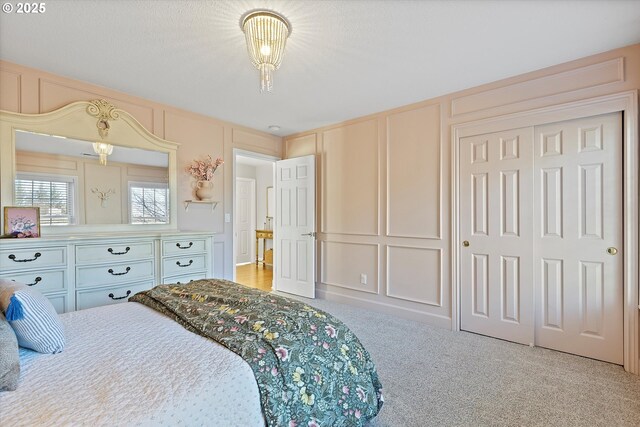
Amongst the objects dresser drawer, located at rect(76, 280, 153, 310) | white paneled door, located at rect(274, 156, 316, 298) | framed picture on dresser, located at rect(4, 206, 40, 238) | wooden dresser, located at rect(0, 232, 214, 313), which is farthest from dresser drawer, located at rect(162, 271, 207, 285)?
white paneled door, located at rect(274, 156, 316, 298)

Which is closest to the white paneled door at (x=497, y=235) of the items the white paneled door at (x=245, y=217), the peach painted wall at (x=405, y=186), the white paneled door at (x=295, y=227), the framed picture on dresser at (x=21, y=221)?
the peach painted wall at (x=405, y=186)

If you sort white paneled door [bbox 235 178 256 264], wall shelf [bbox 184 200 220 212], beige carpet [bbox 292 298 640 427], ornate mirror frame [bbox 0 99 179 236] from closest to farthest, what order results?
beige carpet [bbox 292 298 640 427] < ornate mirror frame [bbox 0 99 179 236] < wall shelf [bbox 184 200 220 212] < white paneled door [bbox 235 178 256 264]

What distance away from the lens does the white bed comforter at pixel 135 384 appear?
Answer: 857mm

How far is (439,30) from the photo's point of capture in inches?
82.1

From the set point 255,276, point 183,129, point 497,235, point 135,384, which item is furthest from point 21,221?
point 497,235

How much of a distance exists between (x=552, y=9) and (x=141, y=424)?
112 inches

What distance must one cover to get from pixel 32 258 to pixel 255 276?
375 centimetres

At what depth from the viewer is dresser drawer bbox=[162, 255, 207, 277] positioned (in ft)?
9.66

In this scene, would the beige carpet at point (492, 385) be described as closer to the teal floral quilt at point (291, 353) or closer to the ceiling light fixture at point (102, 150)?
the teal floral quilt at point (291, 353)

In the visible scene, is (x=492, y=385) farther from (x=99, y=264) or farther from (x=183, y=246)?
(x=99, y=264)

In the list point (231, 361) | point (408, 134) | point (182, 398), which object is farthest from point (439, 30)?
point (182, 398)

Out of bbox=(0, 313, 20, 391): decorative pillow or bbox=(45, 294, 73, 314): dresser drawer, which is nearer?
bbox=(0, 313, 20, 391): decorative pillow

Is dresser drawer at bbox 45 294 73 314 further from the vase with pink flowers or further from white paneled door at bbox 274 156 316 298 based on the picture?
white paneled door at bbox 274 156 316 298

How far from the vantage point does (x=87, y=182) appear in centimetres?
288
